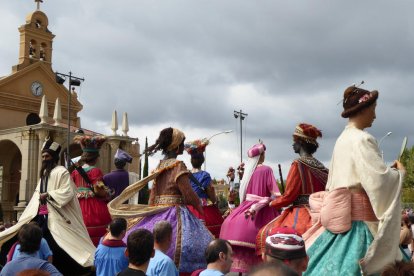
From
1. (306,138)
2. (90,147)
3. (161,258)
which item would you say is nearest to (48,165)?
(90,147)

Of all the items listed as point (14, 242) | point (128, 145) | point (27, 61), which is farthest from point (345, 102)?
point (27, 61)

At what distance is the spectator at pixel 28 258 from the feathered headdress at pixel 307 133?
10.6 feet

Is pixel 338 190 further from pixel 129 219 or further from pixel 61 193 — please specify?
pixel 61 193

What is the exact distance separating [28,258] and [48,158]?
3444mm

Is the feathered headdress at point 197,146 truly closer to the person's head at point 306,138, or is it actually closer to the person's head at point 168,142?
the person's head at point 168,142

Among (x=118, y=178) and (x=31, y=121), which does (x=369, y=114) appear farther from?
(x=31, y=121)

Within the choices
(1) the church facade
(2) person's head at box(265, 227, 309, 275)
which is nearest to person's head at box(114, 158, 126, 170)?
(2) person's head at box(265, 227, 309, 275)

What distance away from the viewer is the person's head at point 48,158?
832 cm

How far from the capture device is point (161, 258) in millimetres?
5012

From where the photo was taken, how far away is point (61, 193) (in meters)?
8.05

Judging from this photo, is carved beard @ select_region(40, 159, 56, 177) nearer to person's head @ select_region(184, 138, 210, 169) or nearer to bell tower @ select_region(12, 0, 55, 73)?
person's head @ select_region(184, 138, 210, 169)

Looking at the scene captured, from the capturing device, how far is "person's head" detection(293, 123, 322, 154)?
6930mm

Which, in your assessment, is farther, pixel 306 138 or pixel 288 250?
pixel 306 138

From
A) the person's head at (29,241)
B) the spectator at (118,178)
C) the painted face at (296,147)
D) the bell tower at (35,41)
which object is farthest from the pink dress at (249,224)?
the bell tower at (35,41)
